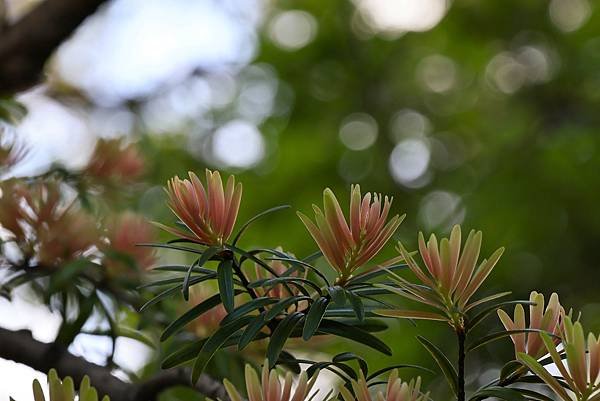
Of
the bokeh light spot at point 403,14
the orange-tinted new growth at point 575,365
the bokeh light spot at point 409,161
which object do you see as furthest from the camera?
the bokeh light spot at point 403,14

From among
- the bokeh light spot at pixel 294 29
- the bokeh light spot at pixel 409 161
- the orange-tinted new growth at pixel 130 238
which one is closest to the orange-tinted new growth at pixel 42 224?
the orange-tinted new growth at pixel 130 238

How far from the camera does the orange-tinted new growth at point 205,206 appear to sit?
0.31 m

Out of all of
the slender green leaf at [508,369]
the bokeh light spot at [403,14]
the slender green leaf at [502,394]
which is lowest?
the slender green leaf at [502,394]

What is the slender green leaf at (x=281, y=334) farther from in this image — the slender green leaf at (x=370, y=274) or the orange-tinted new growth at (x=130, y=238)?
the orange-tinted new growth at (x=130, y=238)

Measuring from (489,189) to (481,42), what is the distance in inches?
26.5

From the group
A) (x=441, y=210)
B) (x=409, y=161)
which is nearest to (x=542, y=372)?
(x=441, y=210)

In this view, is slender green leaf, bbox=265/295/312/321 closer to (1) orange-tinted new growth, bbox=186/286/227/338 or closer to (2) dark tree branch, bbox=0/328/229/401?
(2) dark tree branch, bbox=0/328/229/401

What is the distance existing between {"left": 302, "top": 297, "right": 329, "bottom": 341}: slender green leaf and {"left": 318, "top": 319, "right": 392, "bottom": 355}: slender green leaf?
0.09 ft

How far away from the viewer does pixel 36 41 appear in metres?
0.59

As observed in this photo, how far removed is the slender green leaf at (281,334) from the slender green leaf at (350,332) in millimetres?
14

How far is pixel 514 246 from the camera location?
1.38m

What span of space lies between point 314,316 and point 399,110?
1.61 m

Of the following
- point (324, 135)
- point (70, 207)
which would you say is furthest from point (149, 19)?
point (70, 207)

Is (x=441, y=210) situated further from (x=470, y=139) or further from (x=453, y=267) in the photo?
(x=453, y=267)
